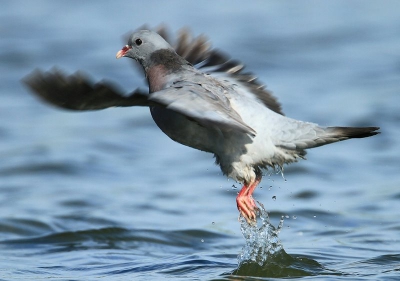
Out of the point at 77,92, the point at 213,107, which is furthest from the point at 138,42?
the point at 77,92

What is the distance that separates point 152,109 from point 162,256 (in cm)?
196

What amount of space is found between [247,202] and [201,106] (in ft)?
4.43

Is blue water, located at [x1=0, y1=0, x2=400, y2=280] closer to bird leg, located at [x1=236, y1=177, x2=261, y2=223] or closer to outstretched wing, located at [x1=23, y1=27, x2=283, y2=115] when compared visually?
bird leg, located at [x1=236, y1=177, x2=261, y2=223]

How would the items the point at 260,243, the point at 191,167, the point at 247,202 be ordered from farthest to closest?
the point at 191,167, the point at 260,243, the point at 247,202

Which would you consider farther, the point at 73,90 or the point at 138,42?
the point at 138,42

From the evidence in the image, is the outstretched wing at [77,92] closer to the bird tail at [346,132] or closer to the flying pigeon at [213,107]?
the flying pigeon at [213,107]

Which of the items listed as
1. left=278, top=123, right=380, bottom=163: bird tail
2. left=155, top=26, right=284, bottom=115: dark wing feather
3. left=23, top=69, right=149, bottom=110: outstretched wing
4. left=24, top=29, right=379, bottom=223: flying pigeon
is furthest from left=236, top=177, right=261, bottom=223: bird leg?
left=23, top=69, right=149, bottom=110: outstretched wing

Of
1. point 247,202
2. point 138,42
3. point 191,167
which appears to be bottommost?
point 247,202

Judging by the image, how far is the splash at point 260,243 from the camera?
7535 mm

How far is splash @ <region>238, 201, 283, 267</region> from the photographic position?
24.7 feet

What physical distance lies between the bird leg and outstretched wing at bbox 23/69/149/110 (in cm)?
146

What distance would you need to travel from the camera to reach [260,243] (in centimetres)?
768

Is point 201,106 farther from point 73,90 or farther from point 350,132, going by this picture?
point 350,132

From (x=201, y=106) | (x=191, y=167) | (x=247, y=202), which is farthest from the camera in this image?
(x=191, y=167)
